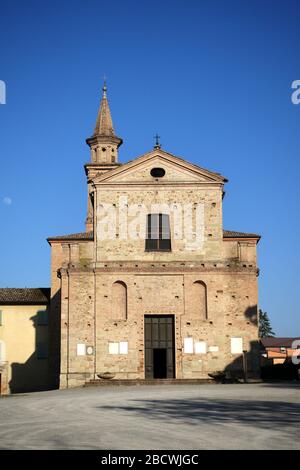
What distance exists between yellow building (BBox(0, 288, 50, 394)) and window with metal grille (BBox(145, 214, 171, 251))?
1034 cm

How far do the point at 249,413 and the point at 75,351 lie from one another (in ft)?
64.0

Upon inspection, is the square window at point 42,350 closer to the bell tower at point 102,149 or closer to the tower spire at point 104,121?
the bell tower at point 102,149

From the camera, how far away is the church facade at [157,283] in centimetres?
3459

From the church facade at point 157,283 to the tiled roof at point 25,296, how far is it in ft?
25.1

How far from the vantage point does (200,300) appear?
117 ft

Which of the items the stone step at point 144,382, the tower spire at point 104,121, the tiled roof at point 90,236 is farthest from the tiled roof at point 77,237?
the tower spire at point 104,121

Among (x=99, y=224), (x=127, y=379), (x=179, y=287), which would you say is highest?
(x=99, y=224)

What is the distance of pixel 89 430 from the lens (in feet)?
43.7

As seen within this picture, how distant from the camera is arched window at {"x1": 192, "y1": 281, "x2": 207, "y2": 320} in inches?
1389

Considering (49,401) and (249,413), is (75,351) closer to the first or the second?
(49,401)

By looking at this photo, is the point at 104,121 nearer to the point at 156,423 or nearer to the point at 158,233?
the point at 158,233

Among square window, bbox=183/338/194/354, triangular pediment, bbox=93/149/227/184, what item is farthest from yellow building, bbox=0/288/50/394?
triangular pediment, bbox=93/149/227/184

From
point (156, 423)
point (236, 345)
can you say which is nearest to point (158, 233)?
point (236, 345)
